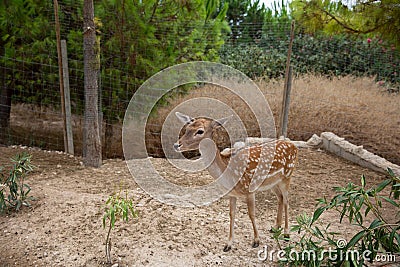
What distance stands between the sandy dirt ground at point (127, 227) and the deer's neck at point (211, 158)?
28.9 inches

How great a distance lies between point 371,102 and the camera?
7.52 m

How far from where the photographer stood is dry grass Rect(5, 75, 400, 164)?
23.4 feet

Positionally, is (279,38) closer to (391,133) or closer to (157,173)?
(391,133)

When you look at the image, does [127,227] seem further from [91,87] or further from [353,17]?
[353,17]

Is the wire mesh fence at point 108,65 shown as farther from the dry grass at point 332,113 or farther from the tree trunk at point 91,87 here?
the tree trunk at point 91,87

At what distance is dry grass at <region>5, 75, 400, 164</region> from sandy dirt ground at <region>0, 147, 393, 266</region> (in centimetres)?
178

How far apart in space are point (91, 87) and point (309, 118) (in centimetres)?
424

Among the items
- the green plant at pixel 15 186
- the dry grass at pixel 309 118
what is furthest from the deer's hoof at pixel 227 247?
the dry grass at pixel 309 118

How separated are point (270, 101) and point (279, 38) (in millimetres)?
3179

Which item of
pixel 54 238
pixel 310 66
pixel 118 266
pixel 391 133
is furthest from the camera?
pixel 310 66

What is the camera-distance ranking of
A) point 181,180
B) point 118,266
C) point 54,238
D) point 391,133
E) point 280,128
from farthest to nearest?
point 391,133 < point 280,128 < point 181,180 < point 54,238 < point 118,266

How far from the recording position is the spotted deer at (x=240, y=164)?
345 cm

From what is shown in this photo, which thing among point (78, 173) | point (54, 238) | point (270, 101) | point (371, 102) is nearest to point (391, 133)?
point (371, 102)

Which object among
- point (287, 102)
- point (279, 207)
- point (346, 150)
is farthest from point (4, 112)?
point (346, 150)
